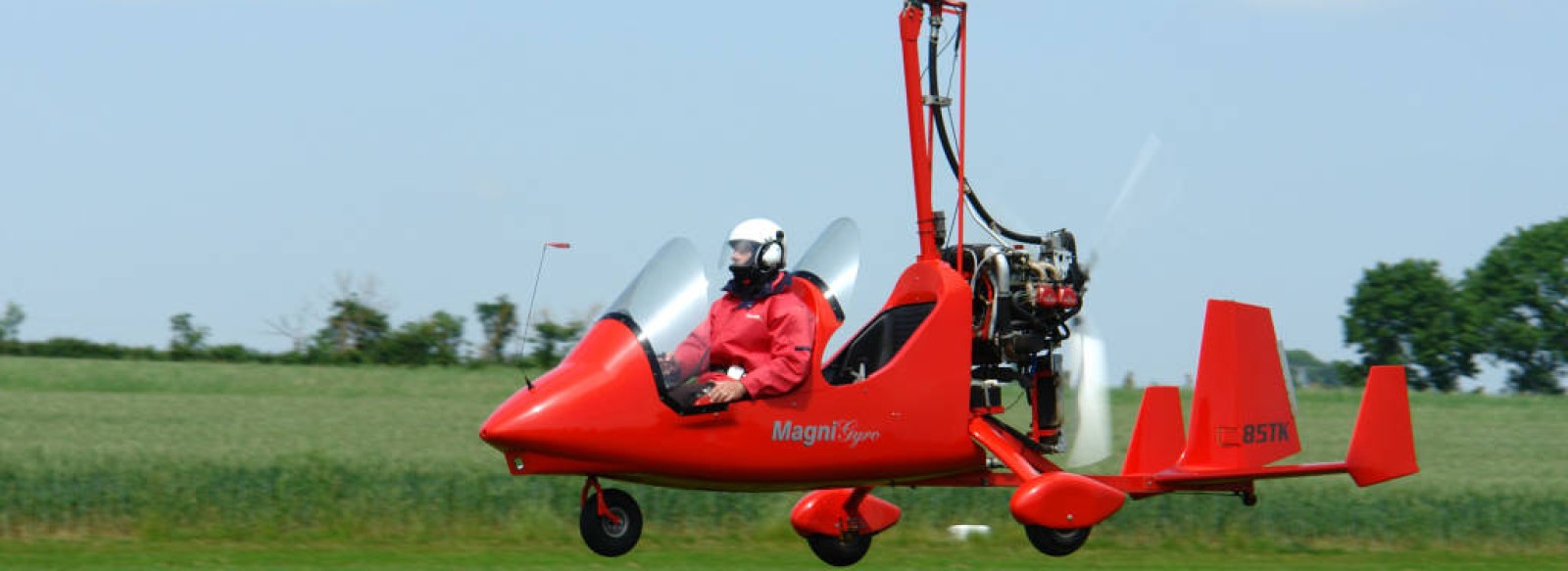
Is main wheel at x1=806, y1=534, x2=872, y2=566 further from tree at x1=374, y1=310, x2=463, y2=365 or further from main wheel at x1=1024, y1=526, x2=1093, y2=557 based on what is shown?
tree at x1=374, y1=310, x2=463, y2=365

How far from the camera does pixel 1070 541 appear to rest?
11922 mm

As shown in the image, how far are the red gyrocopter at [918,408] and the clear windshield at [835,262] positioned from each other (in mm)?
12

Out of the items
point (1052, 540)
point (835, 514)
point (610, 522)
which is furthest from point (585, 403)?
point (1052, 540)

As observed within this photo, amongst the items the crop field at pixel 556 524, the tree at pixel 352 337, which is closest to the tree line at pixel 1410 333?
the tree at pixel 352 337

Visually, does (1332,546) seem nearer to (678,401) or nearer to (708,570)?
(708,570)

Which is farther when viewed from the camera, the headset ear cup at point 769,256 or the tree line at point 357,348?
the tree line at point 357,348

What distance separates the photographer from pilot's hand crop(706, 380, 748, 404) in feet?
33.8

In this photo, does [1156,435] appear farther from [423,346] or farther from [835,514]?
[423,346]

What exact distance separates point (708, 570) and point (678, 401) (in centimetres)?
866

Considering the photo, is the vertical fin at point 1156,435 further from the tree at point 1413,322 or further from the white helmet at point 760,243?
the tree at point 1413,322

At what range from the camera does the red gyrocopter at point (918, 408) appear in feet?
33.1

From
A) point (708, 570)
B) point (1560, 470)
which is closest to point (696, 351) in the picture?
point (708, 570)

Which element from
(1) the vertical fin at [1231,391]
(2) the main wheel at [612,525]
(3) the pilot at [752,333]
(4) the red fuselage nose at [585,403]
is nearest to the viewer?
(4) the red fuselage nose at [585,403]

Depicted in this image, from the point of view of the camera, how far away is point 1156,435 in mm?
13000
